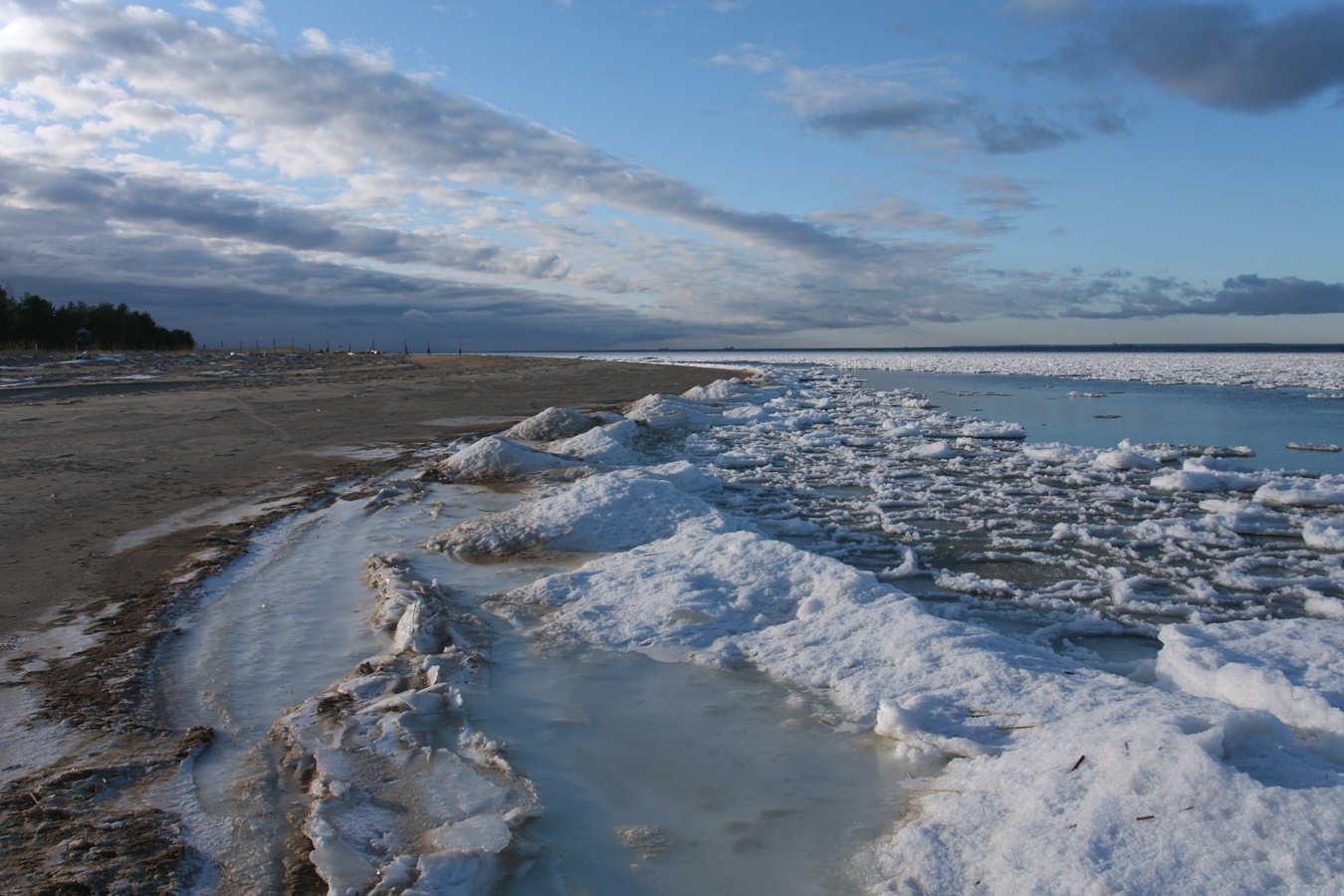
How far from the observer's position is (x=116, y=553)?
496 centimetres

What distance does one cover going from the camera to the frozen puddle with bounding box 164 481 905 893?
2090 mm

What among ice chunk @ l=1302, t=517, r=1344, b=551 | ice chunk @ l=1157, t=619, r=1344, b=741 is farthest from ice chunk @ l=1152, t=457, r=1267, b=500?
ice chunk @ l=1157, t=619, r=1344, b=741

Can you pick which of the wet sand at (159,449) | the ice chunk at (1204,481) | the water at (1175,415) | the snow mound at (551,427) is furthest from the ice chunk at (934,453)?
the wet sand at (159,449)

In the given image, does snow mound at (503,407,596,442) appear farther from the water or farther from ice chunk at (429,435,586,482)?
the water

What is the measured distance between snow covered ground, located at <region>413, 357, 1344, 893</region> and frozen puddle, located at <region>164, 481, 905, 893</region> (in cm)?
19

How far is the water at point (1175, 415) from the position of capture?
1223 centimetres

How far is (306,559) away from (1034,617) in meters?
4.49

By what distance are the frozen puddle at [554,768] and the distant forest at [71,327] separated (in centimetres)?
3599

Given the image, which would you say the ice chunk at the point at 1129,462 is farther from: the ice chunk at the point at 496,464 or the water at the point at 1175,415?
the ice chunk at the point at 496,464

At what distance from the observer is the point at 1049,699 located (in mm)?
2760

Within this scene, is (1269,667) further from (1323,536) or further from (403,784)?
(403,784)

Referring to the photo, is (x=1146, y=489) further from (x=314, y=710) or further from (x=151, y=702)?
(x=151, y=702)

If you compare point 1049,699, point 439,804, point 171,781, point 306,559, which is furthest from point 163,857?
point 306,559

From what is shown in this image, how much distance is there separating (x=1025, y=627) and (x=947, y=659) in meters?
1.16
